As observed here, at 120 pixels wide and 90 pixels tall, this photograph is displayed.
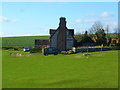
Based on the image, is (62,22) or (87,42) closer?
(62,22)

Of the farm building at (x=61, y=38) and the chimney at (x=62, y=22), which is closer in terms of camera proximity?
the chimney at (x=62, y=22)

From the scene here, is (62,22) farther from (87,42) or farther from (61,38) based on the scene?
(87,42)

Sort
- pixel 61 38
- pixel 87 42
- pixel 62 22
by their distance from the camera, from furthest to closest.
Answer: pixel 87 42, pixel 61 38, pixel 62 22

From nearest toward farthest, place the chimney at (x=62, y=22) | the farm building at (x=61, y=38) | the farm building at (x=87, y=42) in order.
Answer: the chimney at (x=62, y=22) → the farm building at (x=61, y=38) → the farm building at (x=87, y=42)

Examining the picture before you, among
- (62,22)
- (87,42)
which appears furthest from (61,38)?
(87,42)

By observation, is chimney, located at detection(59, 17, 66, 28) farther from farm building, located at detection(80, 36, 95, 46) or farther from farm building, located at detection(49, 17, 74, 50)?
farm building, located at detection(80, 36, 95, 46)

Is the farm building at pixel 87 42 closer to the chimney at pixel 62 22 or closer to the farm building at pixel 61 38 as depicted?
the farm building at pixel 61 38

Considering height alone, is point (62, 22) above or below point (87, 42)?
above

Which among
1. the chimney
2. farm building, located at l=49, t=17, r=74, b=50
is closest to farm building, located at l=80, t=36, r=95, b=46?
farm building, located at l=49, t=17, r=74, b=50

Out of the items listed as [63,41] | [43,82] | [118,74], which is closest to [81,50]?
[63,41]

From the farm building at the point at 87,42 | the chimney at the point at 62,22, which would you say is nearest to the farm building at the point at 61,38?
the chimney at the point at 62,22

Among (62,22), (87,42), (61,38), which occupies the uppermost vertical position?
(62,22)

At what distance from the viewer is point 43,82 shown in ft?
55.8

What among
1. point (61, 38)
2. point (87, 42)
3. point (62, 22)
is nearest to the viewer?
point (62, 22)
